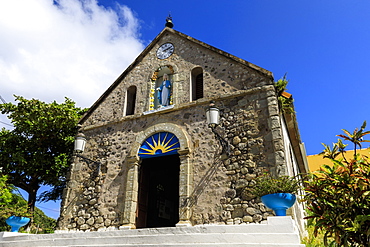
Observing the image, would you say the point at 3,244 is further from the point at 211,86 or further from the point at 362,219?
the point at 362,219

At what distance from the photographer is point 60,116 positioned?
13984mm

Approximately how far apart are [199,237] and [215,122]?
11.1 ft

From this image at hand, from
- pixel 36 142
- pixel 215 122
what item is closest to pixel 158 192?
pixel 215 122

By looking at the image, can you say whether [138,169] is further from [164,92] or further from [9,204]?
[9,204]

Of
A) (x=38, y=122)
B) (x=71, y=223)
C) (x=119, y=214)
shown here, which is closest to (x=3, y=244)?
(x=71, y=223)

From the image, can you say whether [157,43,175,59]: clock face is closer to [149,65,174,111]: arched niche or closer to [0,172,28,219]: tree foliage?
[149,65,174,111]: arched niche

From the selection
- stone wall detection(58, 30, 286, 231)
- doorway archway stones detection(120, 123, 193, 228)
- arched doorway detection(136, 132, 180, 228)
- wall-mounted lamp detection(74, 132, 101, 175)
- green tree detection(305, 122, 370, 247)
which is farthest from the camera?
wall-mounted lamp detection(74, 132, 101, 175)

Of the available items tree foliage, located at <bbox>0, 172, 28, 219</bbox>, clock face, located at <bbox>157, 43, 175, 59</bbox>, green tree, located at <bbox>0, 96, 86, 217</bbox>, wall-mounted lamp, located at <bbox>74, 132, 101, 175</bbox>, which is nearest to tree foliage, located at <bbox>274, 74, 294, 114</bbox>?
clock face, located at <bbox>157, 43, 175, 59</bbox>

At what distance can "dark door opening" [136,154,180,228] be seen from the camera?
946cm

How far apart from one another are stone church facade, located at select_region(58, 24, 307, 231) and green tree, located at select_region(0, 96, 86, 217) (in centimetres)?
341

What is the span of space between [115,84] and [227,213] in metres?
6.55

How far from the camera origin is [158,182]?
11.8m

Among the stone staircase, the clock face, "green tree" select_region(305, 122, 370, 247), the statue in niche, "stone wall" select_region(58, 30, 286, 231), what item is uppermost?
the clock face

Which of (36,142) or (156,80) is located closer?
(156,80)
